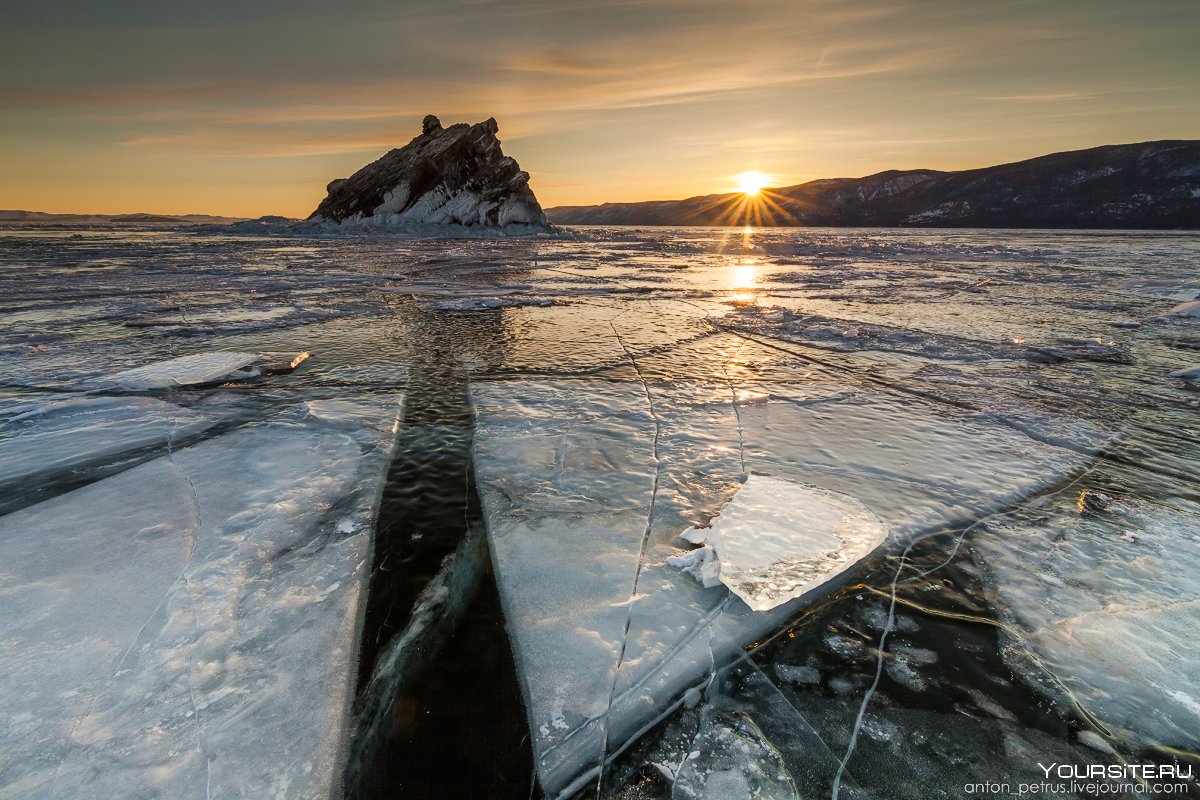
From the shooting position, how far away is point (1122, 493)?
10.5ft

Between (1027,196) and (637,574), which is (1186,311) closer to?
(637,574)

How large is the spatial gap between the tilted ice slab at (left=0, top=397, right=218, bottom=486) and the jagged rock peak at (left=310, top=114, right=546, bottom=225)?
4525cm

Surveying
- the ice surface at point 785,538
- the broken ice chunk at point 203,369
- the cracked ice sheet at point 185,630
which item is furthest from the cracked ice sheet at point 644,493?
the broken ice chunk at point 203,369

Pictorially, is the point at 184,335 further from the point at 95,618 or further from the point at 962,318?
the point at 962,318

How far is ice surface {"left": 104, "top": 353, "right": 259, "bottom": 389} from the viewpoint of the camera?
4.89 meters

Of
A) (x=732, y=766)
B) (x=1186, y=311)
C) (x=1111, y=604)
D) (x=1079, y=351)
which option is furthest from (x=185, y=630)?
(x=1186, y=311)

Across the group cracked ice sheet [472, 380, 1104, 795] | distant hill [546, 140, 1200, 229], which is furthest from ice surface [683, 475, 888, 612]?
distant hill [546, 140, 1200, 229]

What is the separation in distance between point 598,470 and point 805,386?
2.84 m

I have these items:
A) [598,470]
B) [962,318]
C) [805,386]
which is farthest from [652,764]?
[962,318]

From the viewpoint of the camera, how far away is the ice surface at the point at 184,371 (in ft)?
16.0

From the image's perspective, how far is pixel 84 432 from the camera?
12.8ft

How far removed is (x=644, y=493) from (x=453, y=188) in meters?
50.1

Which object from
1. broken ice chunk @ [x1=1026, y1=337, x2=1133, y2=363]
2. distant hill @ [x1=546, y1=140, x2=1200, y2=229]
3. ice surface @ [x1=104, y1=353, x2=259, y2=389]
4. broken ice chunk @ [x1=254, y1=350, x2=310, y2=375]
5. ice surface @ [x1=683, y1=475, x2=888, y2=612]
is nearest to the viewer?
ice surface @ [x1=683, y1=475, x2=888, y2=612]

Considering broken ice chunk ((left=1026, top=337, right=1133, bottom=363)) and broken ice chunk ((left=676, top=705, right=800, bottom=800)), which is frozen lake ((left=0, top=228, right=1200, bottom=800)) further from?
broken ice chunk ((left=1026, top=337, right=1133, bottom=363))
